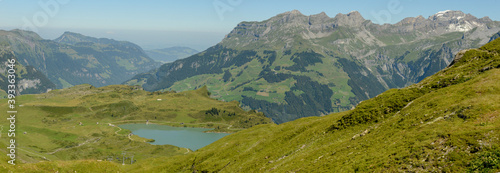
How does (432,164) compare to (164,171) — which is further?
(164,171)

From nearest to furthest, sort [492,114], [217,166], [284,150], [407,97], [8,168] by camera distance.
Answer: [492,114] < [8,168] < [407,97] < [284,150] < [217,166]

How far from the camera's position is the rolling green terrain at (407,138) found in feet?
95.3

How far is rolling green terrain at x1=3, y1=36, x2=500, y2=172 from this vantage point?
95.3 ft

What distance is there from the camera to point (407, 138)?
119 ft

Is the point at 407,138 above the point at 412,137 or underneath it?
underneath

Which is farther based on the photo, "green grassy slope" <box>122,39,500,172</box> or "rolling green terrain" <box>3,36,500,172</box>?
"rolling green terrain" <box>3,36,500,172</box>

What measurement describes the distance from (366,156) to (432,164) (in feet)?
29.0

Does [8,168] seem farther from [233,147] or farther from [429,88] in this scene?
[429,88]

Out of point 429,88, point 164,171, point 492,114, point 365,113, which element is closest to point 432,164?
point 492,114

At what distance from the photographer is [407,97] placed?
59844 mm

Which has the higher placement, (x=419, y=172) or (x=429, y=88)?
(x=429, y=88)

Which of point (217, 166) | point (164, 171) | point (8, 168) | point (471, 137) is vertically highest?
point (471, 137)

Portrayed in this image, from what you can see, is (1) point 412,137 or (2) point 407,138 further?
(2) point 407,138

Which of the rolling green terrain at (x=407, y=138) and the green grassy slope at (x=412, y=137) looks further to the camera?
the rolling green terrain at (x=407, y=138)
